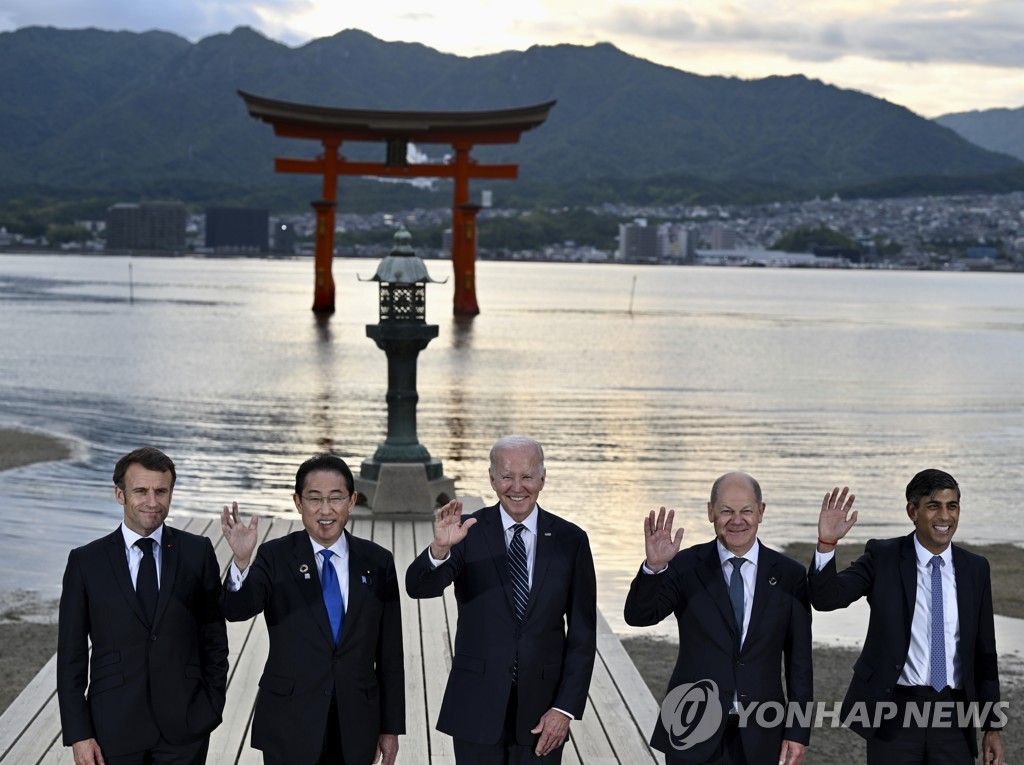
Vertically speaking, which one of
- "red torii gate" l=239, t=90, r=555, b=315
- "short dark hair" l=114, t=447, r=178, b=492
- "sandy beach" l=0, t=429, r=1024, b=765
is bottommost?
"sandy beach" l=0, t=429, r=1024, b=765

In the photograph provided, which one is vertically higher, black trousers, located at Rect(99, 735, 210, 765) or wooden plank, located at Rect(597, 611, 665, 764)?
black trousers, located at Rect(99, 735, 210, 765)

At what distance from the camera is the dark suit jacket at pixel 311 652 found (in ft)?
12.2

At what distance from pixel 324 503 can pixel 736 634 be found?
123cm

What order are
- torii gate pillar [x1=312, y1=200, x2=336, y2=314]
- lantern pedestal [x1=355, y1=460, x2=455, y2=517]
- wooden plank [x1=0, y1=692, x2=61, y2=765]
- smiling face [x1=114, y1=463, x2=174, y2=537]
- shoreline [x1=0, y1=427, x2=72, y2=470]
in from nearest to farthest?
smiling face [x1=114, y1=463, x2=174, y2=537] < wooden plank [x1=0, y1=692, x2=61, y2=765] < lantern pedestal [x1=355, y1=460, x2=455, y2=517] < shoreline [x1=0, y1=427, x2=72, y2=470] < torii gate pillar [x1=312, y1=200, x2=336, y2=314]

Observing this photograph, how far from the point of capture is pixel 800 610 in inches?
148

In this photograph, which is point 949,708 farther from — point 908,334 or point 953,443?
point 908,334

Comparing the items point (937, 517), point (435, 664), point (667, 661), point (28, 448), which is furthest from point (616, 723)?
point (28, 448)

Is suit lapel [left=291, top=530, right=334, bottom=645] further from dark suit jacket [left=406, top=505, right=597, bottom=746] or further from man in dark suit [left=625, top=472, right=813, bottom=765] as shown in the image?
man in dark suit [left=625, top=472, right=813, bottom=765]

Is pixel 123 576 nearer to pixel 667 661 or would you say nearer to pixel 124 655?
pixel 124 655

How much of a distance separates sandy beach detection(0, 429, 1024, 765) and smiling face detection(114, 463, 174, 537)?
3.82 metres

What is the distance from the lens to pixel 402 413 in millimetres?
10055

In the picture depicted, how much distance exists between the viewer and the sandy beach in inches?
261
